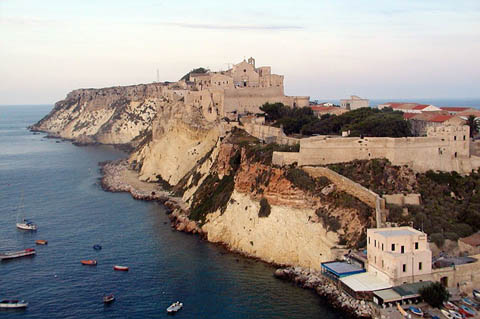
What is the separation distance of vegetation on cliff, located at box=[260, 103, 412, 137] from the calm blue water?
15.4 m

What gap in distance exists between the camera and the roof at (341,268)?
2920cm

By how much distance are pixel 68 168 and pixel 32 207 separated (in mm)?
26504

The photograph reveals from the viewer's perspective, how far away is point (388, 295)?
26297 millimetres

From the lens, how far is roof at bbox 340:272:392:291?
90.0ft

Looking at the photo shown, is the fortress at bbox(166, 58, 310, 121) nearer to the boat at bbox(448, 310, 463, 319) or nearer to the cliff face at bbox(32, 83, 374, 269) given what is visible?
the cliff face at bbox(32, 83, 374, 269)

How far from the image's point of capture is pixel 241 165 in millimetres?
43625

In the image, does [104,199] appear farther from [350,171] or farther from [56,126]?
[56,126]

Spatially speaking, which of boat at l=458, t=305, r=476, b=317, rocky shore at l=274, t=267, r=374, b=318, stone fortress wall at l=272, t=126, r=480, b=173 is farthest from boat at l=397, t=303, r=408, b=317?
stone fortress wall at l=272, t=126, r=480, b=173

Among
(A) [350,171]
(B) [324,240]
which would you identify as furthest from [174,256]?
(A) [350,171]

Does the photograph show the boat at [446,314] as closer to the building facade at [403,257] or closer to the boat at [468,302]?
A: the boat at [468,302]

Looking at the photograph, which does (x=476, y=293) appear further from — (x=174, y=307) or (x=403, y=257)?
(x=174, y=307)

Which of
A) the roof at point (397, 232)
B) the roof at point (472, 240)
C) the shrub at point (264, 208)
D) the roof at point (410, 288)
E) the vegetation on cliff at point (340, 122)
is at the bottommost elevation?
the roof at point (410, 288)

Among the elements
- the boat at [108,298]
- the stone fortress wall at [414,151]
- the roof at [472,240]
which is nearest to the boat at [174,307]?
the boat at [108,298]

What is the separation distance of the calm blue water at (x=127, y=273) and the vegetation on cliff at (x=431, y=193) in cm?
867
